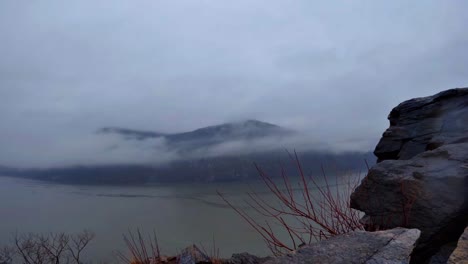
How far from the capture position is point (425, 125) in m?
5.84

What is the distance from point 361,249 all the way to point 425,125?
13.9 feet

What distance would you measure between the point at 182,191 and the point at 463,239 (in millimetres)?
102070

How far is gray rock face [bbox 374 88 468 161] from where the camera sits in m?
5.27

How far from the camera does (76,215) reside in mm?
78812

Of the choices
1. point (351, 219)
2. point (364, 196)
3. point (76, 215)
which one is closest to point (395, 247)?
point (351, 219)

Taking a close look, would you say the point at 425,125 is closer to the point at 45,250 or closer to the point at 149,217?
the point at 45,250

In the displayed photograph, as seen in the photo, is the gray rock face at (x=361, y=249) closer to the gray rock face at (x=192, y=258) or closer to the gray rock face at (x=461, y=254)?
the gray rock face at (x=461, y=254)

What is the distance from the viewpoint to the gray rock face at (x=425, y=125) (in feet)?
17.3

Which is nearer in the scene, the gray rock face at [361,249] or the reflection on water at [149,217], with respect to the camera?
the gray rock face at [361,249]

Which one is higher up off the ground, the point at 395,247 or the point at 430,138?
the point at 430,138

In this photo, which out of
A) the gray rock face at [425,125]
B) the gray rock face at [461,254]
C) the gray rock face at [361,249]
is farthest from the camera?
the gray rock face at [425,125]

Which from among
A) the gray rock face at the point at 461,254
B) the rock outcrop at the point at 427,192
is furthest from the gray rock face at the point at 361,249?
the rock outcrop at the point at 427,192

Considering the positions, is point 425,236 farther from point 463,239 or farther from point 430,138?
point 430,138

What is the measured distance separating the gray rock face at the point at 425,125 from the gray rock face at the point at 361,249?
9.94ft
